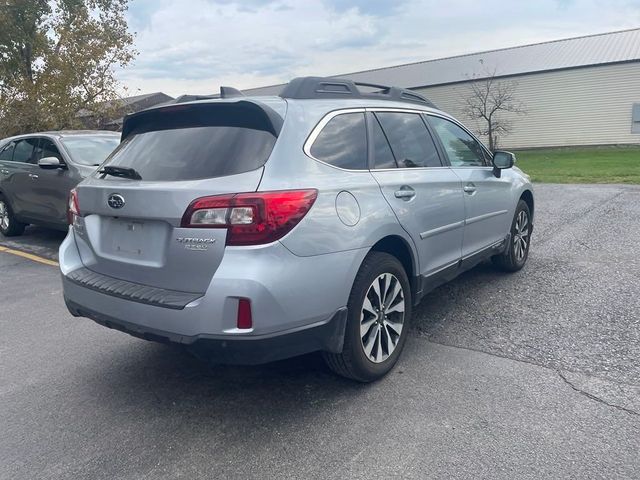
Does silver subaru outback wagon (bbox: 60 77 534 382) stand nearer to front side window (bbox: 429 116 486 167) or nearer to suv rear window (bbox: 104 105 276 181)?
suv rear window (bbox: 104 105 276 181)

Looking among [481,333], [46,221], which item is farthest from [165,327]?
[46,221]

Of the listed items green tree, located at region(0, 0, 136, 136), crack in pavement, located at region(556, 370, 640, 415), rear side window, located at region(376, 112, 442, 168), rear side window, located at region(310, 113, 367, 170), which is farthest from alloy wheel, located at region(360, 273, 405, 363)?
green tree, located at region(0, 0, 136, 136)

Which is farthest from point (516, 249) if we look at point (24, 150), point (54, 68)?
point (54, 68)

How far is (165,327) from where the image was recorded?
9.45 ft

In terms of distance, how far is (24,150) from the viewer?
8.90 meters

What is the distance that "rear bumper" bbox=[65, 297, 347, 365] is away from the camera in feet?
9.11

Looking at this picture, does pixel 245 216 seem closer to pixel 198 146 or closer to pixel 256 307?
pixel 256 307

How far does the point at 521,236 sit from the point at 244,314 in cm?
409

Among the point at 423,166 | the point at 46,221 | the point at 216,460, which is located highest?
the point at 423,166

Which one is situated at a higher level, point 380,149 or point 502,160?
point 380,149

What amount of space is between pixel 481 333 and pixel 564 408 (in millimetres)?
1191

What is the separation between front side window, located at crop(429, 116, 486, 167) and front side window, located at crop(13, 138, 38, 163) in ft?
22.0

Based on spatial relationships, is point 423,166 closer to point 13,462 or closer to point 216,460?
point 216,460

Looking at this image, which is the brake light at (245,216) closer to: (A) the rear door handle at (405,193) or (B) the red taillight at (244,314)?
(B) the red taillight at (244,314)
